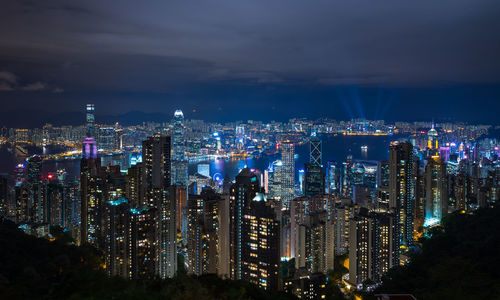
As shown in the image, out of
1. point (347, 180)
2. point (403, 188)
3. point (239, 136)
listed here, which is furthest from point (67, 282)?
point (239, 136)

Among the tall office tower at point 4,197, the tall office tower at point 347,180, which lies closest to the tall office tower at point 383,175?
the tall office tower at point 347,180

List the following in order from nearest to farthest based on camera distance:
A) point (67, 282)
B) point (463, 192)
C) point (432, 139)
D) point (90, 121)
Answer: point (67, 282)
point (463, 192)
point (90, 121)
point (432, 139)

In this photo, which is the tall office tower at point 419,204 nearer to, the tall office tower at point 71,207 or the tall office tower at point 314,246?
the tall office tower at point 314,246

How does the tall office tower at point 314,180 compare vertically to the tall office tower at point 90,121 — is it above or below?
below

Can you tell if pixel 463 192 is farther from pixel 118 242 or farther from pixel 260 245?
pixel 118 242

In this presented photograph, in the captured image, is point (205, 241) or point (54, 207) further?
point (54, 207)

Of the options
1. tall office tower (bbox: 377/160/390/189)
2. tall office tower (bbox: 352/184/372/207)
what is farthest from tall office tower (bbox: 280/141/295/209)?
tall office tower (bbox: 377/160/390/189)
